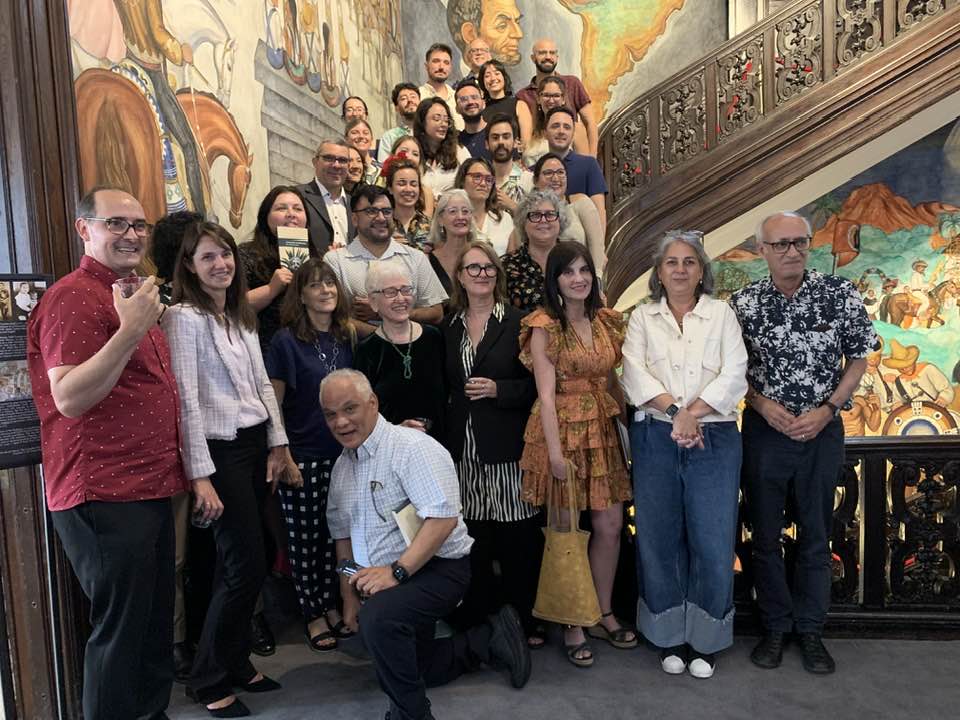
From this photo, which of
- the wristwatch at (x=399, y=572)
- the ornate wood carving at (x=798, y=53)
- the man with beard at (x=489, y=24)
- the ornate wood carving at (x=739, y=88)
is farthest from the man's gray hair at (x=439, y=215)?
the man with beard at (x=489, y=24)

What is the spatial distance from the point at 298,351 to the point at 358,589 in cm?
122

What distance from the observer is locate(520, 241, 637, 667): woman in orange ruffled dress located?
3531 mm

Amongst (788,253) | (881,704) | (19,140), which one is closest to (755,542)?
(881,704)

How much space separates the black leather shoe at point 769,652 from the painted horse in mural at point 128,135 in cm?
369

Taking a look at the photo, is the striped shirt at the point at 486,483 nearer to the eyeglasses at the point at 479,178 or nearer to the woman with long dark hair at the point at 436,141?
the eyeglasses at the point at 479,178

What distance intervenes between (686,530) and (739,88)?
194 inches

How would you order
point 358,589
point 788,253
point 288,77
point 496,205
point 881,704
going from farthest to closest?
point 288,77 < point 496,205 < point 788,253 < point 881,704 < point 358,589

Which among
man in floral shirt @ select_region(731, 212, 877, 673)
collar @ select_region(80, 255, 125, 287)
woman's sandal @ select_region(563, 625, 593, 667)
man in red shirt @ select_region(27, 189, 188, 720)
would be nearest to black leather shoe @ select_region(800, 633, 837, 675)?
man in floral shirt @ select_region(731, 212, 877, 673)

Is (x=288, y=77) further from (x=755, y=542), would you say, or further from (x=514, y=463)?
(x=755, y=542)

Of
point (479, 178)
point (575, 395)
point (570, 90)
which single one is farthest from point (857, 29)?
point (575, 395)

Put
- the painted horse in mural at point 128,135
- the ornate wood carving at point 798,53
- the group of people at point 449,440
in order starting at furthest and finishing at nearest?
the ornate wood carving at point 798,53
the painted horse in mural at point 128,135
the group of people at point 449,440

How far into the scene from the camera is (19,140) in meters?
3.03

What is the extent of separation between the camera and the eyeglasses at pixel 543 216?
3.95 m

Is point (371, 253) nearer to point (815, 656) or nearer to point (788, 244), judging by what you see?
point (788, 244)
